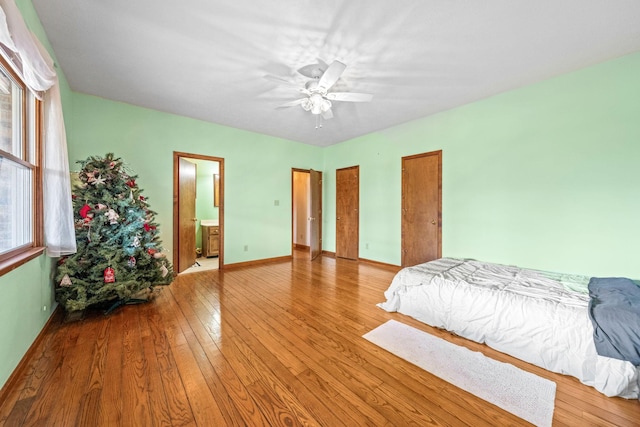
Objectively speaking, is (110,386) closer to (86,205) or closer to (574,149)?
(86,205)

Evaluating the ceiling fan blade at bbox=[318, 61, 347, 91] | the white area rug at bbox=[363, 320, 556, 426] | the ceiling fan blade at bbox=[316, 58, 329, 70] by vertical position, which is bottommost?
the white area rug at bbox=[363, 320, 556, 426]

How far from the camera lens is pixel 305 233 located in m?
6.80

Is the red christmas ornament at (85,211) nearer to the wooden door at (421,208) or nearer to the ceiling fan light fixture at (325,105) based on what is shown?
the ceiling fan light fixture at (325,105)

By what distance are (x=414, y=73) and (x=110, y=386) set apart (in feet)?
12.7

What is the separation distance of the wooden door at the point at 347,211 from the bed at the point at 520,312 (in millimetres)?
2472

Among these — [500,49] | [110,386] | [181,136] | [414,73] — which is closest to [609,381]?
[500,49]

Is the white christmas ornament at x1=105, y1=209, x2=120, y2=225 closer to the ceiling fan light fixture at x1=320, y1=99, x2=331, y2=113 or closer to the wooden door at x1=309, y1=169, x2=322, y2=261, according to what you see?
the ceiling fan light fixture at x1=320, y1=99, x2=331, y2=113

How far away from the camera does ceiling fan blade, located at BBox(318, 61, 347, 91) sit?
2.12m

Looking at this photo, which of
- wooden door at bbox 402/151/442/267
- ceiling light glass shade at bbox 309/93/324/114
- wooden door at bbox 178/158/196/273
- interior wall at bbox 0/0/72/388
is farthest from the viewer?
wooden door at bbox 178/158/196/273

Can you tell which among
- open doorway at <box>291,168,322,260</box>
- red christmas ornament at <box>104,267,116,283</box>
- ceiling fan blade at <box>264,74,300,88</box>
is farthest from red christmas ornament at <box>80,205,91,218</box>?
open doorway at <box>291,168,322,260</box>

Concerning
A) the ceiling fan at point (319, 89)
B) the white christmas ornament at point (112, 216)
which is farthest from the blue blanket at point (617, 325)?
the white christmas ornament at point (112, 216)

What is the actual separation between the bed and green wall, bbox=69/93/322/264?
308 centimetres

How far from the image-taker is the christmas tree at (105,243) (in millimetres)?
2412

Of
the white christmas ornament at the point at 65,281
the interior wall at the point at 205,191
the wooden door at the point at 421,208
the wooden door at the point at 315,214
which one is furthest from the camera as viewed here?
the interior wall at the point at 205,191
